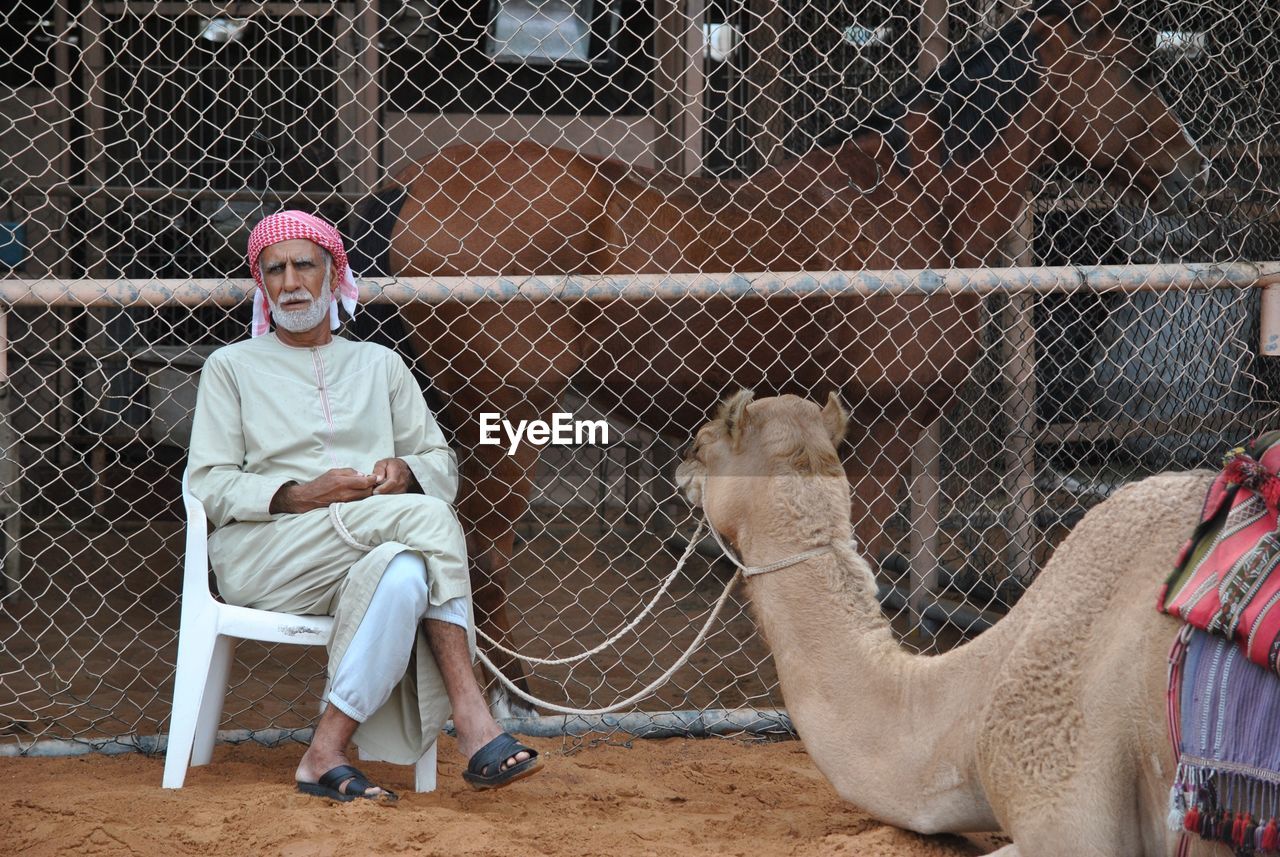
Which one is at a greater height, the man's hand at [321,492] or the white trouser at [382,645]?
the man's hand at [321,492]

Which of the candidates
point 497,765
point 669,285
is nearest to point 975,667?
point 497,765

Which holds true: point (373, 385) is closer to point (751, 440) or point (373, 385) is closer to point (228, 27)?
point (751, 440)

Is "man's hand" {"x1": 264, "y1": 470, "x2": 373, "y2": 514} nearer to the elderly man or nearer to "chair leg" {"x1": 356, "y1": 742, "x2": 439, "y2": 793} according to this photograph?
the elderly man

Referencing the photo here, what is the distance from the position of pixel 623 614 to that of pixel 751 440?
312cm

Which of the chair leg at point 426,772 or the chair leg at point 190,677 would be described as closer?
the chair leg at point 190,677

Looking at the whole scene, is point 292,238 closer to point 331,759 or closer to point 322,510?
point 322,510

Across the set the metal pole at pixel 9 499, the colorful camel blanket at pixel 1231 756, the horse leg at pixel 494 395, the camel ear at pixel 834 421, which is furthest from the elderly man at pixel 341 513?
the metal pole at pixel 9 499

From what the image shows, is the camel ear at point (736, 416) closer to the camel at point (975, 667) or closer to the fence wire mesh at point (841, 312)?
the camel at point (975, 667)

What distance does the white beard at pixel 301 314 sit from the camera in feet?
10.9

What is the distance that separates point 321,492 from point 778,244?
2162mm

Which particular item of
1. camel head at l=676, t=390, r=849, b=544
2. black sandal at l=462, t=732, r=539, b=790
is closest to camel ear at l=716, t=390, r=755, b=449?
camel head at l=676, t=390, r=849, b=544

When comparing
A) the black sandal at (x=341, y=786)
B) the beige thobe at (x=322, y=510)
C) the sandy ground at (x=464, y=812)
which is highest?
the beige thobe at (x=322, y=510)

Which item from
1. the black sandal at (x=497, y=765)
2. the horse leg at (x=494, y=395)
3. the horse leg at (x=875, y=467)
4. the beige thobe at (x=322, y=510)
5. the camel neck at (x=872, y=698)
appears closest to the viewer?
the camel neck at (x=872, y=698)

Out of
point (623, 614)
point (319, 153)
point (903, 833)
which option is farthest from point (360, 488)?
point (319, 153)
